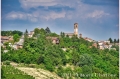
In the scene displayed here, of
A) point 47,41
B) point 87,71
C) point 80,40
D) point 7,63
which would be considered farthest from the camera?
point 80,40

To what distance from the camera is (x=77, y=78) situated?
902cm

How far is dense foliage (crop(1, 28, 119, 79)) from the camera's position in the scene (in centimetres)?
948

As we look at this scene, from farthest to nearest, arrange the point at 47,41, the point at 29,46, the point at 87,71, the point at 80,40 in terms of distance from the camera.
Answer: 1. the point at 80,40
2. the point at 47,41
3. the point at 29,46
4. the point at 87,71

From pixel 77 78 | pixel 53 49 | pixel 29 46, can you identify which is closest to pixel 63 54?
pixel 53 49

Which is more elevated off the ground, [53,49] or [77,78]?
[53,49]

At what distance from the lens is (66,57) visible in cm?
1074

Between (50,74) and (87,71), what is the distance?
1209 mm

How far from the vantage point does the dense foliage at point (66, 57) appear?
31.1 feet

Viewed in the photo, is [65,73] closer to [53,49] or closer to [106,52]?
[53,49]

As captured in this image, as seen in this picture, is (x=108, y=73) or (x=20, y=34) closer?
(x=108, y=73)

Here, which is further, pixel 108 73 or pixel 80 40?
pixel 80 40

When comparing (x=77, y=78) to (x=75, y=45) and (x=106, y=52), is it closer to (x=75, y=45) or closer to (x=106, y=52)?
(x=75, y=45)

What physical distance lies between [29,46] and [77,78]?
2081mm

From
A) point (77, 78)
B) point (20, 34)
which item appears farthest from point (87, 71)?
point (20, 34)
